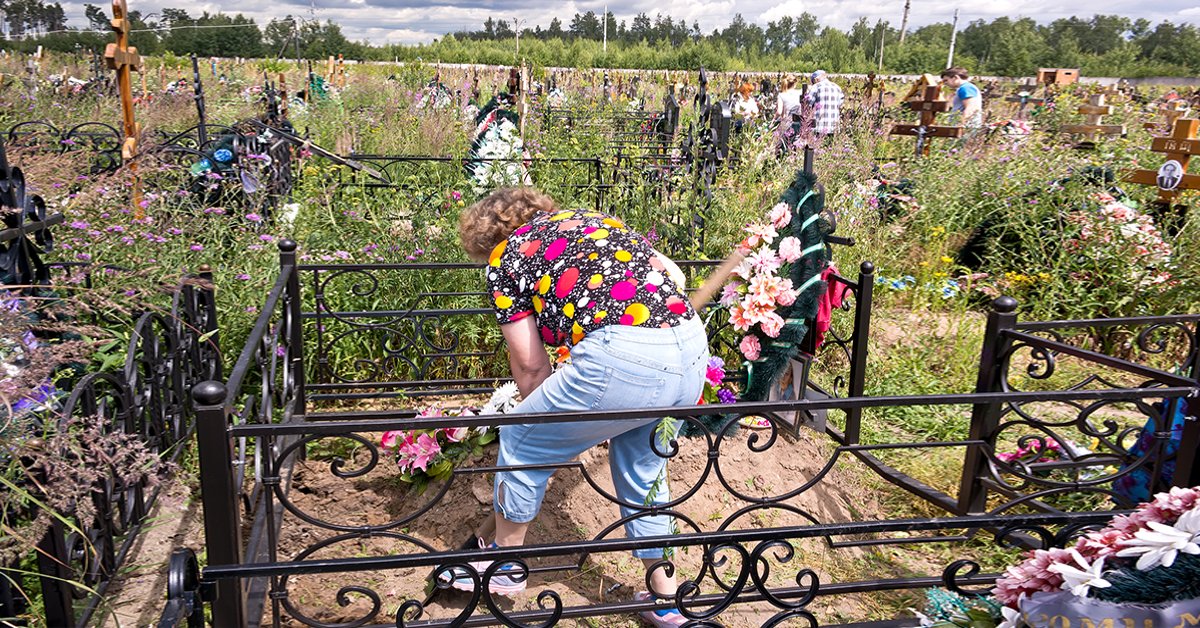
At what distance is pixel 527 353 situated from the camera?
236 centimetres

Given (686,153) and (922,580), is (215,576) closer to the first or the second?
(922,580)

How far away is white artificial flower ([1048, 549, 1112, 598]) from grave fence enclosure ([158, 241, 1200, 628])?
21.4 inches

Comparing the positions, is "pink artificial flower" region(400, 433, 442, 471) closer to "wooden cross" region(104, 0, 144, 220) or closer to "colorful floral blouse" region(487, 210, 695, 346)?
"colorful floral blouse" region(487, 210, 695, 346)

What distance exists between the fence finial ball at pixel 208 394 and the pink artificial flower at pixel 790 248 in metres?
2.29

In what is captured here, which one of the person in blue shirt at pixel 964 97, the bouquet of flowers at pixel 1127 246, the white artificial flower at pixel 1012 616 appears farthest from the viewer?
the person in blue shirt at pixel 964 97

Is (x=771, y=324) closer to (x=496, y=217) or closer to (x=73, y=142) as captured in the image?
(x=496, y=217)

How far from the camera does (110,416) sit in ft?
7.88

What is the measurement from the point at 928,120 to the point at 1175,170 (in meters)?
3.05

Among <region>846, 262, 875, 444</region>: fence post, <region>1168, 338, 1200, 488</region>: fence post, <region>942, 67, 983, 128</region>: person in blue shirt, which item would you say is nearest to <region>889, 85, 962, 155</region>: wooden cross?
<region>942, 67, 983, 128</region>: person in blue shirt

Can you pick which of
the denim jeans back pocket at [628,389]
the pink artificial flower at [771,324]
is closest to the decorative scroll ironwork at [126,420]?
the denim jeans back pocket at [628,389]

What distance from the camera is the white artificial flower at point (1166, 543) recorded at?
1.25 m

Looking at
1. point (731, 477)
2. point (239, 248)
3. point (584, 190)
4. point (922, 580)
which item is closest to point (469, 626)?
point (922, 580)

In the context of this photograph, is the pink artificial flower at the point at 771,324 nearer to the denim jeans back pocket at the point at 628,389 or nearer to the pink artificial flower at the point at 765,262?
the pink artificial flower at the point at 765,262

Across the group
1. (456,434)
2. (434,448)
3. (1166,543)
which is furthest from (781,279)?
(1166,543)
